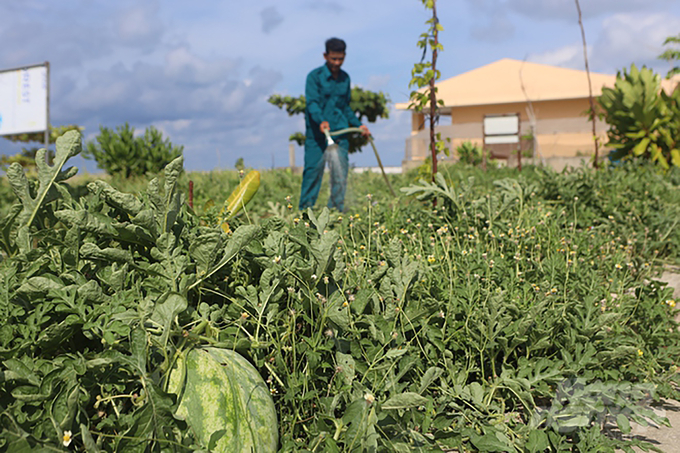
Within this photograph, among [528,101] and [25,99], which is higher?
[528,101]

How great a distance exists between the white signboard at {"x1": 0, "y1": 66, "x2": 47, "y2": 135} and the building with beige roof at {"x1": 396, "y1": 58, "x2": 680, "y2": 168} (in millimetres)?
17053

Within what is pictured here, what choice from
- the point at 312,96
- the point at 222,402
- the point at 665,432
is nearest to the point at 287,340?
the point at 222,402

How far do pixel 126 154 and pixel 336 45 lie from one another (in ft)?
19.9

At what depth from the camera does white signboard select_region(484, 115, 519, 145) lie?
2206cm

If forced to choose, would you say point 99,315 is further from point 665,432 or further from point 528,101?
point 528,101

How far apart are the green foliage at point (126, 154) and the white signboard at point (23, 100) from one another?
6.62 feet

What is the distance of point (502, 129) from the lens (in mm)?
22250

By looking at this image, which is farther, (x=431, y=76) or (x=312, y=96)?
(x=312, y=96)

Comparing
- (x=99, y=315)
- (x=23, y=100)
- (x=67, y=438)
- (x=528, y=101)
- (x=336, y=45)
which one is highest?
(x=528, y=101)

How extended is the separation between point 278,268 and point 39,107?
13.4 meters

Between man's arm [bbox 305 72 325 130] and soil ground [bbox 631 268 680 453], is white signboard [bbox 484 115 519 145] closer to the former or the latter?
man's arm [bbox 305 72 325 130]

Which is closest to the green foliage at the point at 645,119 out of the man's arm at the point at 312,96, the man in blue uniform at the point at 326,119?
the man in blue uniform at the point at 326,119

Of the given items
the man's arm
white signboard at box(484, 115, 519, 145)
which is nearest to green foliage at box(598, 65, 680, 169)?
the man's arm

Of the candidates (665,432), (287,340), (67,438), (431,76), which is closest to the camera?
(67,438)
